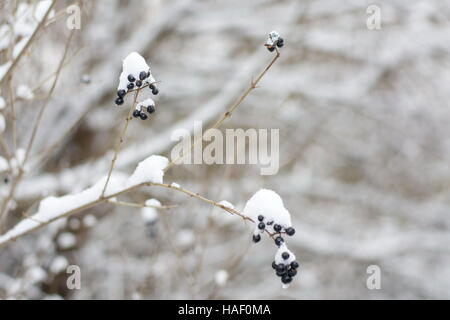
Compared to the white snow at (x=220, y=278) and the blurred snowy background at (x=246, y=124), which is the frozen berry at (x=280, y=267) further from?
the blurred snowy background at (x=246, y=124)

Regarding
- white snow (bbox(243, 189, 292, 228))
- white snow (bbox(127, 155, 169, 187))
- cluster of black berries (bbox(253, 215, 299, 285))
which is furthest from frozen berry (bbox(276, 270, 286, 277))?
white snow (bbox(127, 155, 169, 187))

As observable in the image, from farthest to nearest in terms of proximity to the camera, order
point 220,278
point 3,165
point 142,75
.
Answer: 1. point 220,278
2. point 3,165
3. point 142,75

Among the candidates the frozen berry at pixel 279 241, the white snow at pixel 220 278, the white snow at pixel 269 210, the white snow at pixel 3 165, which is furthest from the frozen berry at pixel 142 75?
the white snow at pixel 220 278

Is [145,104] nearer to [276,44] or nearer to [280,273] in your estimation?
[276,44]

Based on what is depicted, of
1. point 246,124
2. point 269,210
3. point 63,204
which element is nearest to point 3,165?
point 63,204

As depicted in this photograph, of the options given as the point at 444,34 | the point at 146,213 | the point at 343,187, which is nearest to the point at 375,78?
the point at 444,34
